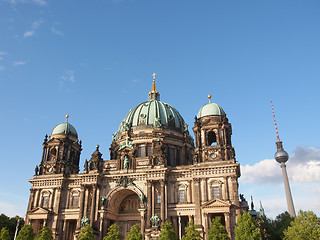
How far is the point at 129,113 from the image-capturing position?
2891 inches

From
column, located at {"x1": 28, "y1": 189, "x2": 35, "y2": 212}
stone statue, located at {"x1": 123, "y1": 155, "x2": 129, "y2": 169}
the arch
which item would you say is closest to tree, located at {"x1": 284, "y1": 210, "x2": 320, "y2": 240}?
the arch

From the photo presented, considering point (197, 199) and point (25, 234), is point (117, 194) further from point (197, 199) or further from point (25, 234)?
point (25, 234)

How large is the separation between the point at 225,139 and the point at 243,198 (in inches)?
438

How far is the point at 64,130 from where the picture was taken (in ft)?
210

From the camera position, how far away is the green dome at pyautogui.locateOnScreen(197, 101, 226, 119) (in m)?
55.6

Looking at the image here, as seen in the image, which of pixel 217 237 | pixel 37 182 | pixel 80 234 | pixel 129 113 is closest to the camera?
pixel 217 237

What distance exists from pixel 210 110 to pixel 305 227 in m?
24.3

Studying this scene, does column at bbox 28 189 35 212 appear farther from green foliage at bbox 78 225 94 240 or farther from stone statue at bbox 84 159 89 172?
green foliage at bbox 78 225 94 240

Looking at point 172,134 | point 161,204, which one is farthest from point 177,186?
point 172,134

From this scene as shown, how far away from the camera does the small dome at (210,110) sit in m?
55.6

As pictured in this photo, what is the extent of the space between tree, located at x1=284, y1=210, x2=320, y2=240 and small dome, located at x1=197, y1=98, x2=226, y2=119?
68.8 feet

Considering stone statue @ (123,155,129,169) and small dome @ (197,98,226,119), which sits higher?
small dome @ (197,98,226,119)

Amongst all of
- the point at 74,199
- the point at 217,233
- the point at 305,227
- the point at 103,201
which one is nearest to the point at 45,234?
the point at 74,199

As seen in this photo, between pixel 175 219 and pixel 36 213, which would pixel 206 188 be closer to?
pixel 175 219
